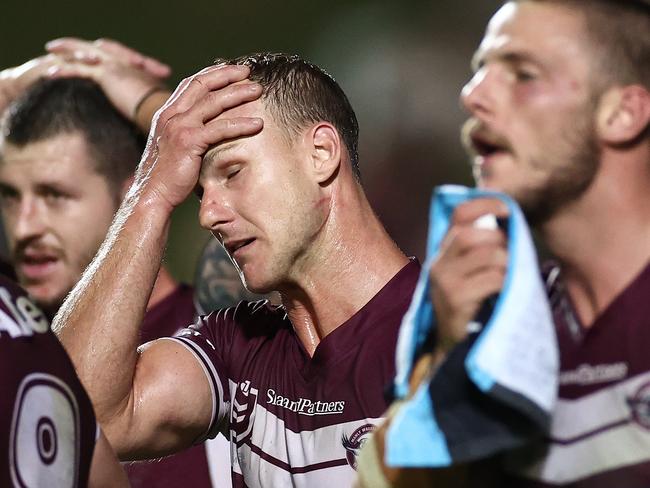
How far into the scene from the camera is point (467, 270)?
1.26m

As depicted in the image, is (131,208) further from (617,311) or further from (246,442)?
(617,311)

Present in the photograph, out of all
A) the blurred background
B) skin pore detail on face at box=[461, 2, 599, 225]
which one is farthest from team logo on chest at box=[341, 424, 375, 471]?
the blurred background

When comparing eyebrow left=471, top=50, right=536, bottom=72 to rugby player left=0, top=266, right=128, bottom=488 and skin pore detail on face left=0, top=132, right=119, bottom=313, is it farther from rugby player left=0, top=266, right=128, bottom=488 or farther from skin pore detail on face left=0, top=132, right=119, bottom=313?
skin pore detail on face left=0, top=132, right=119, bottom=313

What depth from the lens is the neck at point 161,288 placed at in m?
2.92

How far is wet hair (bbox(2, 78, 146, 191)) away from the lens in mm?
3064

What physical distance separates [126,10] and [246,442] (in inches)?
138

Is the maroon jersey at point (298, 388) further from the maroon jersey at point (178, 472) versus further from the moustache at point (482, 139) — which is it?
the moustache at point (482, 139)

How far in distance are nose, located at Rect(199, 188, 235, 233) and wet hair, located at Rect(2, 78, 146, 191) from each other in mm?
1141

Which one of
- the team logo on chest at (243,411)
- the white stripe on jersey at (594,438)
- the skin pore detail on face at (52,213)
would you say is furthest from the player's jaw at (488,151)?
the skin pore detail on face at (52,213)

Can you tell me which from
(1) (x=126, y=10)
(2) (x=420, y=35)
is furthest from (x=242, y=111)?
(1) (x=126, y=10)

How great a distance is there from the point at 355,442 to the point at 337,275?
32cm

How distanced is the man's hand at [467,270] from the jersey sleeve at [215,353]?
33.5 inches

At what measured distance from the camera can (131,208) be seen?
2.15m

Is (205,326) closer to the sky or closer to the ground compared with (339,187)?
closer to the ground
